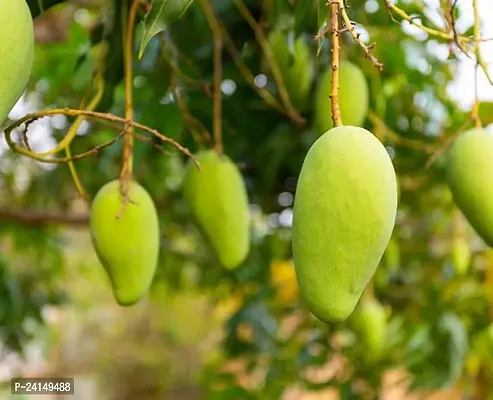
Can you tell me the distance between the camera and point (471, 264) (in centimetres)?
106

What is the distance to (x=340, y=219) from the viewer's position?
332 millimetres

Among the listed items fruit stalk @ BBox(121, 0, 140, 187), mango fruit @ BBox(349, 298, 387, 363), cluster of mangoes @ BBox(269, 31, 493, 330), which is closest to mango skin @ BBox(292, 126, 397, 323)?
cluster of mangoes @ BBox(269, 31, 493, 330)

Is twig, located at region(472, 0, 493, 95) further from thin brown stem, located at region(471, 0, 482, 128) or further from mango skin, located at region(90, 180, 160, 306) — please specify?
mango skin, located at region(90, 180, 160, 306)

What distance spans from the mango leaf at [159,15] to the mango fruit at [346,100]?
0.60ft

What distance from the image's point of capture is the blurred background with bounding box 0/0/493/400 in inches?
27.3

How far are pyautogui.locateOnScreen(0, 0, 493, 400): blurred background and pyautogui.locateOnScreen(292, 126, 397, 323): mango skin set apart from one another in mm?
162

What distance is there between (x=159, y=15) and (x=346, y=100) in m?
0.20

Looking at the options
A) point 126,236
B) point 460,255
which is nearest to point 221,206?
point 126,236

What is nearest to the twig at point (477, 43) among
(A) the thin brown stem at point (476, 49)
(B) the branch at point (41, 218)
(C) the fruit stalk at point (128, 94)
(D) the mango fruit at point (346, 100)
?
(A) the thin brown stem at point (476, 49)

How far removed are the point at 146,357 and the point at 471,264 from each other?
4.65 ft

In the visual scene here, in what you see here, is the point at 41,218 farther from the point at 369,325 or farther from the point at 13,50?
the point at 13,50

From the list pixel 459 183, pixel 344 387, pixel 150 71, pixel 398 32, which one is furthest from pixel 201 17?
pixel 344 387

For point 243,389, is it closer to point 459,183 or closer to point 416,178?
point 416,178

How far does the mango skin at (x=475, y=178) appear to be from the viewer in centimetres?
41
